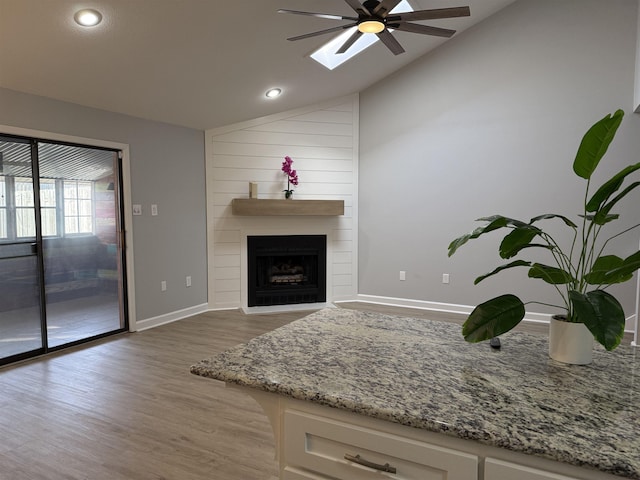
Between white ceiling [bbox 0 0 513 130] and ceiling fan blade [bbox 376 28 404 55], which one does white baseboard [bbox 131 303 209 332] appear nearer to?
white ceiling [bbox 0 0 513 130]

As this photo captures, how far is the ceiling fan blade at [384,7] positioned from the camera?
8.34 feet

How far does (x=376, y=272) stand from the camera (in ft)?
18.4

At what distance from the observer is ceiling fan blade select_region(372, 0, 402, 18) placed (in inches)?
100

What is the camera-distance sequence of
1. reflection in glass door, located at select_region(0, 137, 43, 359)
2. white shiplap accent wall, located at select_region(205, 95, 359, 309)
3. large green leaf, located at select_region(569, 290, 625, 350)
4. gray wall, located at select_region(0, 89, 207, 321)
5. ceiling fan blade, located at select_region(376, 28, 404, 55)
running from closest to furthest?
large green leaf, located at select_region(569, 290, 625, 350) < ceiling fan blade, located at select_region(376, 28, 404, 55) < reflection in glass door, located at select_region(0, 137, 43, 359) < gray wall, located at select_region(0, 89, 207, 321) < white shiplap accent wall, located at select_region(205, 95, 359, 309)

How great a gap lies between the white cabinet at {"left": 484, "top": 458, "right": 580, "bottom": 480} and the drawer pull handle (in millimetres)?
207

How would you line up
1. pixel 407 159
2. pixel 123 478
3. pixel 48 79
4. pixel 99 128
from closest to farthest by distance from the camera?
pixel 123 478 → pixel 48 79 → pixel 99 128 → pixel 407 159

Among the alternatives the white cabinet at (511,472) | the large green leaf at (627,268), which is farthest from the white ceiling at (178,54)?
the white cabinet at (511,472)

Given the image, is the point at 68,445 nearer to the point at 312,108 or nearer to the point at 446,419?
the point at 446,419

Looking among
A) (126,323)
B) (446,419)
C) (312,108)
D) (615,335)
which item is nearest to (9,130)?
(126,323)

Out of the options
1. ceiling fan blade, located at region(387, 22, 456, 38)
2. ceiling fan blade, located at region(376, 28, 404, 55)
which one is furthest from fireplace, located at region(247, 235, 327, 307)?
ceiling fan blade, located at region(387, 22, 456, 38)

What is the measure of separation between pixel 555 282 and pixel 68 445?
8.62 ft

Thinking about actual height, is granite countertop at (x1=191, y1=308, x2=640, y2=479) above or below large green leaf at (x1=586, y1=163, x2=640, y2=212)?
below

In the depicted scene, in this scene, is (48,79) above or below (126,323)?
above

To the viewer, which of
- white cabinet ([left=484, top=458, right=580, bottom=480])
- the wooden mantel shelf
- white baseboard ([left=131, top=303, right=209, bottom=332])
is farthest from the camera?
the wooden mantel shelf
